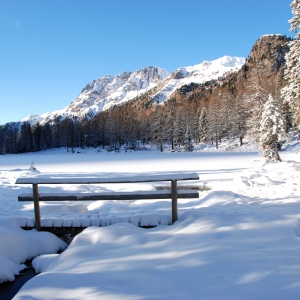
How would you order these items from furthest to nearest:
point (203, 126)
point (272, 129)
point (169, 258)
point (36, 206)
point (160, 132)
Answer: point (203, 126) → point (160, 132) → point (272, 129) → point (36, 206) → point (169, 258)

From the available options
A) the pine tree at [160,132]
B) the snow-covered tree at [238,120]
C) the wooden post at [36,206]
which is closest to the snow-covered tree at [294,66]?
the wooden post at [36,206]

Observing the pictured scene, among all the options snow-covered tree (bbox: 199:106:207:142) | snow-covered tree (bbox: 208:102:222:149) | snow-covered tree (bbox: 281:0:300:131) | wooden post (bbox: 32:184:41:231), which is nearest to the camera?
wooden post (bbox: 32:184:41:231)

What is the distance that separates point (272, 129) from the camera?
61.1 ft

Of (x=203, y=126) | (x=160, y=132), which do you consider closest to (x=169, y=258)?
(x=160, y=132)

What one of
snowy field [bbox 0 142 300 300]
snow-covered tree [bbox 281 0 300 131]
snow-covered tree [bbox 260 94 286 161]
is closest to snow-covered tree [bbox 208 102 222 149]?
snow-covered tree [bbox 260 94 286 161]

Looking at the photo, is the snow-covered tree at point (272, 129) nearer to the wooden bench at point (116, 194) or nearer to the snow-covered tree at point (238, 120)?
the wooden bench at point (116, 194)

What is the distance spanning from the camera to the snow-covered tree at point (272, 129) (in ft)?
60.7

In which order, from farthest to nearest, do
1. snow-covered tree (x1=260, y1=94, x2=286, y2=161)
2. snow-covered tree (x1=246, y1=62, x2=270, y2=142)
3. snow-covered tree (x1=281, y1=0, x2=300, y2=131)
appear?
snow-covered tree (x1=246, y1=62, x2=270, y2=142)
snow-covered tree (x1=260, y1=94, x2=286, y2=161)
snow-covered tree (x1=281, y1=0, x2=300, y2=131)

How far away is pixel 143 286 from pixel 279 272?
1.55m

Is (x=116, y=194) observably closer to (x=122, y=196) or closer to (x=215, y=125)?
(x=122, y=196)

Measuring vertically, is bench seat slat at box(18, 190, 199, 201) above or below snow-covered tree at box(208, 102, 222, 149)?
below

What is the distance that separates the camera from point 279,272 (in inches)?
102

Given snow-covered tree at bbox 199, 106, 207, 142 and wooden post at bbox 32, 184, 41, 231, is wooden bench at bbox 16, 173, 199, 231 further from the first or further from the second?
snow-covered tree at bbox 199, 106, 207, 142

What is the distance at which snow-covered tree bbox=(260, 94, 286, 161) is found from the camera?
18516 mm
